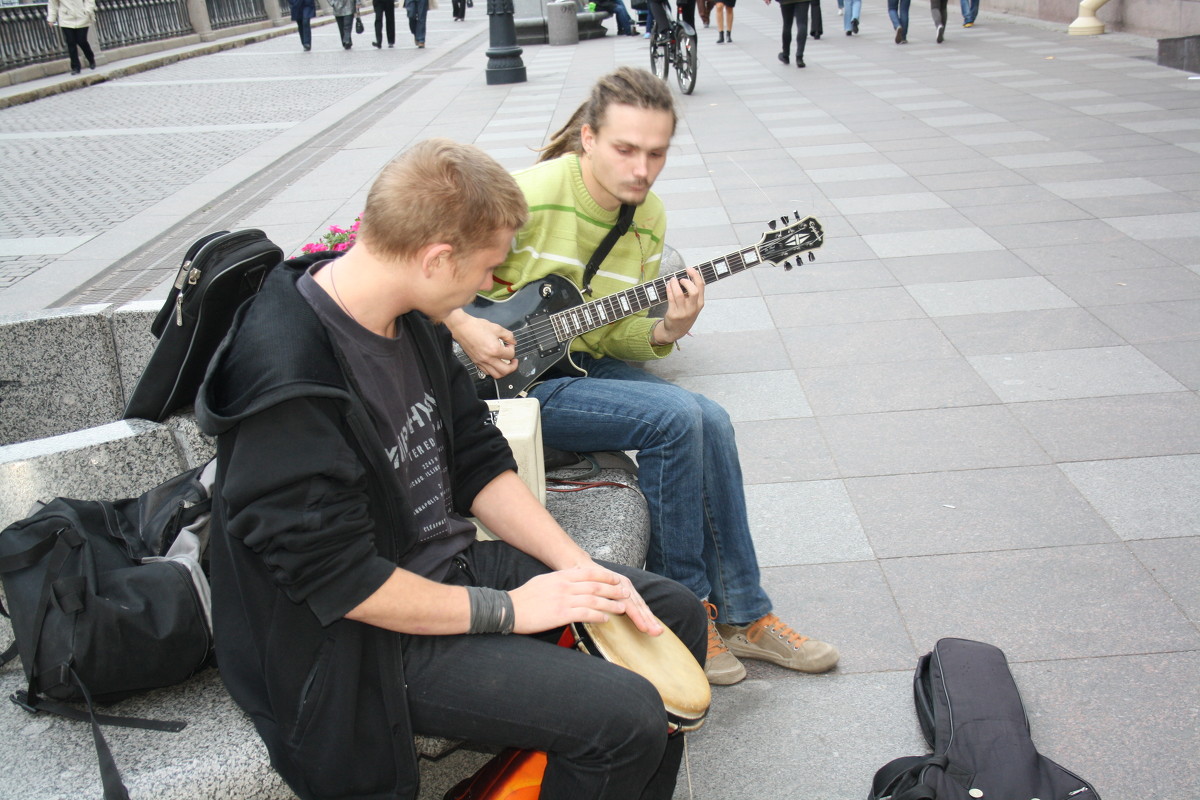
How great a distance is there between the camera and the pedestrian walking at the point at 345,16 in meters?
20.1

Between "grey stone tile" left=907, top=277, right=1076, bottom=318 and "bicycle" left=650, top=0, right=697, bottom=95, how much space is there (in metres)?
7.16

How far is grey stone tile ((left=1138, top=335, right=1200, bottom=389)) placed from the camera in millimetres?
4422

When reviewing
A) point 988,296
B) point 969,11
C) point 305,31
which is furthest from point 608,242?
point 305,31

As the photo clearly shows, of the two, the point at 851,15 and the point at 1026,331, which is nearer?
the point at 1026,331

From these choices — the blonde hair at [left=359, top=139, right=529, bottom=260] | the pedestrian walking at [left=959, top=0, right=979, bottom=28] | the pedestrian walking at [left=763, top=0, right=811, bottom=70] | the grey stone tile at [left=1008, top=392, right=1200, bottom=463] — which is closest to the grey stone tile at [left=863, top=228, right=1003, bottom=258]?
the grey stone tile at [left=1008, top=392, right=1200, bottom=463]

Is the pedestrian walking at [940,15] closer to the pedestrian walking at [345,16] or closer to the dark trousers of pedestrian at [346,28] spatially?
the pedestrian walking at [345,16]

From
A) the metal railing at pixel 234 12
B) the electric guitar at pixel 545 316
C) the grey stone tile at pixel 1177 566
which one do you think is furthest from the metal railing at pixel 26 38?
the grey stone tile at pixel 1177 566

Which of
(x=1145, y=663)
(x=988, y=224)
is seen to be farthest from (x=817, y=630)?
(x=988, y=224)

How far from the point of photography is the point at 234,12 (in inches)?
1046

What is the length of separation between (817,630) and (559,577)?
1262 mm

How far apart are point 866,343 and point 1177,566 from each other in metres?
2.09

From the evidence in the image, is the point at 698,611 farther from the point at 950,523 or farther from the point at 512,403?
the point at 950,523

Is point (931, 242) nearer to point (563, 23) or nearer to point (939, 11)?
point (939, 11)

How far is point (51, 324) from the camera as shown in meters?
2.89
